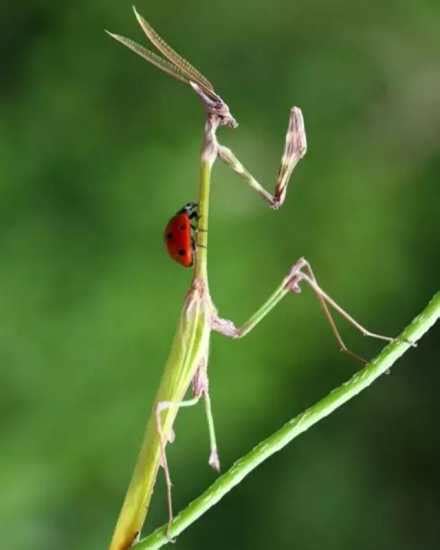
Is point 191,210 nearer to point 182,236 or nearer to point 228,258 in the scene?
point 182,236

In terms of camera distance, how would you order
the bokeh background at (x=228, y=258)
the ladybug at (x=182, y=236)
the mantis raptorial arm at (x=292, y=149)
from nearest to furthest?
the mantis raptorial arm at (x=292, y=149), the ladybug at (x=182, y=236), the bokeh background at (x=228, y=258)

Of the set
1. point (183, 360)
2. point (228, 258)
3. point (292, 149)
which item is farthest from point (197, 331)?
point (228, 258)

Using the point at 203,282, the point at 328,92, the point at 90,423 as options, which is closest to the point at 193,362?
the point at 203,282

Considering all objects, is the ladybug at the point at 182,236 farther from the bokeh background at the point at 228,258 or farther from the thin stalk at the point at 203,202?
the bokeh background at the point at 228,258

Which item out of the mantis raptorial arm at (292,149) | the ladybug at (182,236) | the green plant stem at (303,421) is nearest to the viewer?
the green plant stem at (303,421)

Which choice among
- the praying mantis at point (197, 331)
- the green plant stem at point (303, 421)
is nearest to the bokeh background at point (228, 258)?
the praying mantis at point (197, 331)

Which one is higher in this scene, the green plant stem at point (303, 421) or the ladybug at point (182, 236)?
the ladybug at point (182, 236)

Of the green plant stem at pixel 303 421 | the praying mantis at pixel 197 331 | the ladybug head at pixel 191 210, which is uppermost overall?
the ladybug head at pixel 191 210
